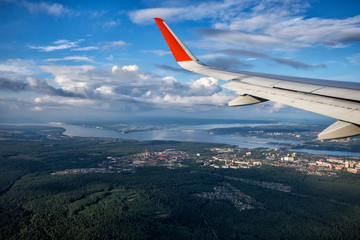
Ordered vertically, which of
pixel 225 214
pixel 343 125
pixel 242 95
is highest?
pixel 242 95

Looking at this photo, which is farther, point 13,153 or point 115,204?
point 13,153

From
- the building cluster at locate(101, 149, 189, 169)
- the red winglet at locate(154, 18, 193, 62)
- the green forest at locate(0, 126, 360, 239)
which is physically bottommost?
the green forest at locate(0, 126, 360, 239)

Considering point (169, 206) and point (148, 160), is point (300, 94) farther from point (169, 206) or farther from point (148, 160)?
point (148, 160)

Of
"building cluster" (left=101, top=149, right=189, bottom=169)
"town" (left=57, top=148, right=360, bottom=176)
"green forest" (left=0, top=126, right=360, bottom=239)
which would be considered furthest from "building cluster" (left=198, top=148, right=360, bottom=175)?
"building cluster" (left=101, top=149, right=189, bottom=169)

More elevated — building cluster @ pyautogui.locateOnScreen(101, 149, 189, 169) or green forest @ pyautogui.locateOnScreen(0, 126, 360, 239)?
building cluster @ pyautogui.locateOnScreen(101, 149, 189, 169)

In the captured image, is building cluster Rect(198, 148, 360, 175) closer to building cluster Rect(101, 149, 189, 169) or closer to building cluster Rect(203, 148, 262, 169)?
building cluster Rect(203, 148, 262, 169)

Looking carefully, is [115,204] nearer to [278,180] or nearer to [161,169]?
[161,169]

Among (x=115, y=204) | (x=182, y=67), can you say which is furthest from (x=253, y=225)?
(x=182, y=67)
